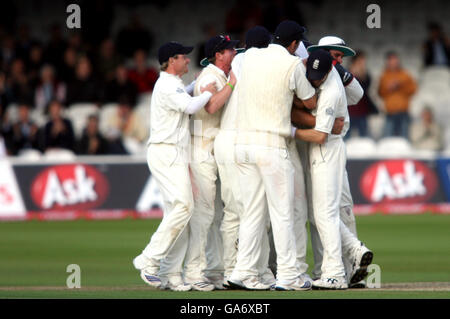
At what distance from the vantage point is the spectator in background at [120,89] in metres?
20.4

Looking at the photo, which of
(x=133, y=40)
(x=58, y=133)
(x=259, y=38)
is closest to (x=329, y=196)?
(x=259, y=38)

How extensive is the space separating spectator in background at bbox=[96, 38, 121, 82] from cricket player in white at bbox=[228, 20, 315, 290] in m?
12.3

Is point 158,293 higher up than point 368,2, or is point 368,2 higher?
point 368,2

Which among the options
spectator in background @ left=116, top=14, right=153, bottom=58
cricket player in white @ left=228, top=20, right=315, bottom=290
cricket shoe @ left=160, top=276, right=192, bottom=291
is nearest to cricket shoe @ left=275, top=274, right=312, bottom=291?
cricket player in white @ left=228, top=20, right=315, bottom=290

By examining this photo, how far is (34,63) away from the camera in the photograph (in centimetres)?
2116

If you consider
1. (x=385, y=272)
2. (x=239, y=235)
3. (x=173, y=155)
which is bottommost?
(x=385, y=272)

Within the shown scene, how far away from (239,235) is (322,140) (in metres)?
1.18

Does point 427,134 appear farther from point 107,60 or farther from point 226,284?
point 226,284

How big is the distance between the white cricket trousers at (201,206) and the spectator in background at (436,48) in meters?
12.6

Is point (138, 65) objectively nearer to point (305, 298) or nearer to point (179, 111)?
point (179, 111)

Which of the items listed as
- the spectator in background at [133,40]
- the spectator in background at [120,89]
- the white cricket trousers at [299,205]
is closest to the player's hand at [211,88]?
the white cricket trousers at [299,205]

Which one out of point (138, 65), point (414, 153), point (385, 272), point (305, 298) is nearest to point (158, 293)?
point (305, 298)

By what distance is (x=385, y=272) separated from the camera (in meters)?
10.7

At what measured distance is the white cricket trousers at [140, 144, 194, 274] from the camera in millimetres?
9070
